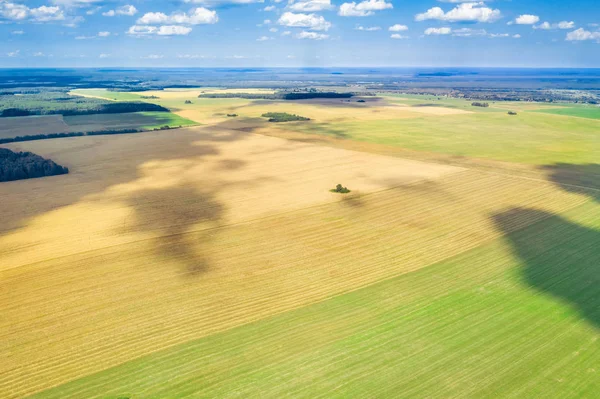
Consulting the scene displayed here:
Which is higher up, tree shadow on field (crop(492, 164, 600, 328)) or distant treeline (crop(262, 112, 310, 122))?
distant treeline (crop(262, 112, 310, 122))

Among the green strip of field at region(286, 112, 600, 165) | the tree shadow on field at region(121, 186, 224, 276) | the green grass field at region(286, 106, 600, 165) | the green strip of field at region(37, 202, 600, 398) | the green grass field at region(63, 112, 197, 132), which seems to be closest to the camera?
the green strip of field at region(37, 202, 600, 398)

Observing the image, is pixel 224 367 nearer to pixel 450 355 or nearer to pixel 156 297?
pixel 156 297

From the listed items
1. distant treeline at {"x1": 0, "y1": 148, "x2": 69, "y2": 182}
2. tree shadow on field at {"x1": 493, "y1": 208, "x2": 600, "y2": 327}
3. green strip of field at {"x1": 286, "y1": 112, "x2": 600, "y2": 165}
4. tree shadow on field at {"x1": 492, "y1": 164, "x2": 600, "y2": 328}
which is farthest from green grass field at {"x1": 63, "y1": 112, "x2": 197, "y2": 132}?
tree shadow on field at {"x1": 493, "y1": 208, "x2": 600, "y2": 327}

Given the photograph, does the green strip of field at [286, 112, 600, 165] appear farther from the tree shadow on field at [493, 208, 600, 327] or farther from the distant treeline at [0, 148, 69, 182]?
the distant treeline at [0, 148, 69, 182]

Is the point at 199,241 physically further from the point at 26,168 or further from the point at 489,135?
the point at 489,135

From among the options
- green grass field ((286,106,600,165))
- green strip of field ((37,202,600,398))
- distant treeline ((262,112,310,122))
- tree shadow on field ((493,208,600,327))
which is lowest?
green strip of field ((37,202,600,398))

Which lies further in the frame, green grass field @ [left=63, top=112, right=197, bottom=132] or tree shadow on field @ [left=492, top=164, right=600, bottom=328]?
green grass field @ [left=63, top=112, right=197, bottom=132]

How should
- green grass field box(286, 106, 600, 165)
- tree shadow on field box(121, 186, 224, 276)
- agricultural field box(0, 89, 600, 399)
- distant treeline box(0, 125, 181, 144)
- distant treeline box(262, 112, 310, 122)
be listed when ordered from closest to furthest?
agricultural field box(0, 89, 600, 399), tree shadow on field box(121, 186, 224, 276), green grass field box(286, 106, 600, 165), distant treeline box(0, 125, 181, 144), distant treeline box(262, 112, 310, 122)
